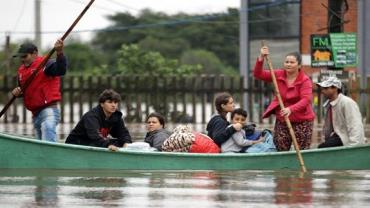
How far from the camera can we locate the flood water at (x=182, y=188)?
10672 mm

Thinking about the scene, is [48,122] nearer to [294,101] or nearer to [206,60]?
[294,101]

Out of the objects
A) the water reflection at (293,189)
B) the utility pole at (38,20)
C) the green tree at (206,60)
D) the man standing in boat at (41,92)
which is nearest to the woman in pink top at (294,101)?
the water reflection at (293,189)

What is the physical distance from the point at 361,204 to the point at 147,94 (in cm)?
2086

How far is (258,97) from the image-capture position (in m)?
31.0

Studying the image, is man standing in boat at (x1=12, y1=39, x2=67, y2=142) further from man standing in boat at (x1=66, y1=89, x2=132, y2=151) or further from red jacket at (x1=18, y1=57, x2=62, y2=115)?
man standing in boat at (x1=66, y1=89, x2=132, y2=151)

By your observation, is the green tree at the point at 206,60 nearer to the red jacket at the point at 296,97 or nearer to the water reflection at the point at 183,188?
the red jacket at the point at 296,97

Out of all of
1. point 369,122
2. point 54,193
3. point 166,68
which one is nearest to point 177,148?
point 54,193

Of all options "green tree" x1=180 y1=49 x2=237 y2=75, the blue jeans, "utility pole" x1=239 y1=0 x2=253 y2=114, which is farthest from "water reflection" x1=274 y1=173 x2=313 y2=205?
"green tree" x1=180 y1=49 x2=237 y2=75

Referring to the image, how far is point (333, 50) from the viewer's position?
23.9 metres

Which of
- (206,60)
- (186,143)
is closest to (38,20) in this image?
(186,143)

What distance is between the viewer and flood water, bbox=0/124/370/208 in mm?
10672

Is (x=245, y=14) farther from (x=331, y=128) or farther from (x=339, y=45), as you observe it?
(x=331, y=128)

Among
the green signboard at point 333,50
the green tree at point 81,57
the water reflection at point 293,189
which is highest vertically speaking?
the green tree at point 81,57

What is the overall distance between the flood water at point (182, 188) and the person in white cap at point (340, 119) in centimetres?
69
